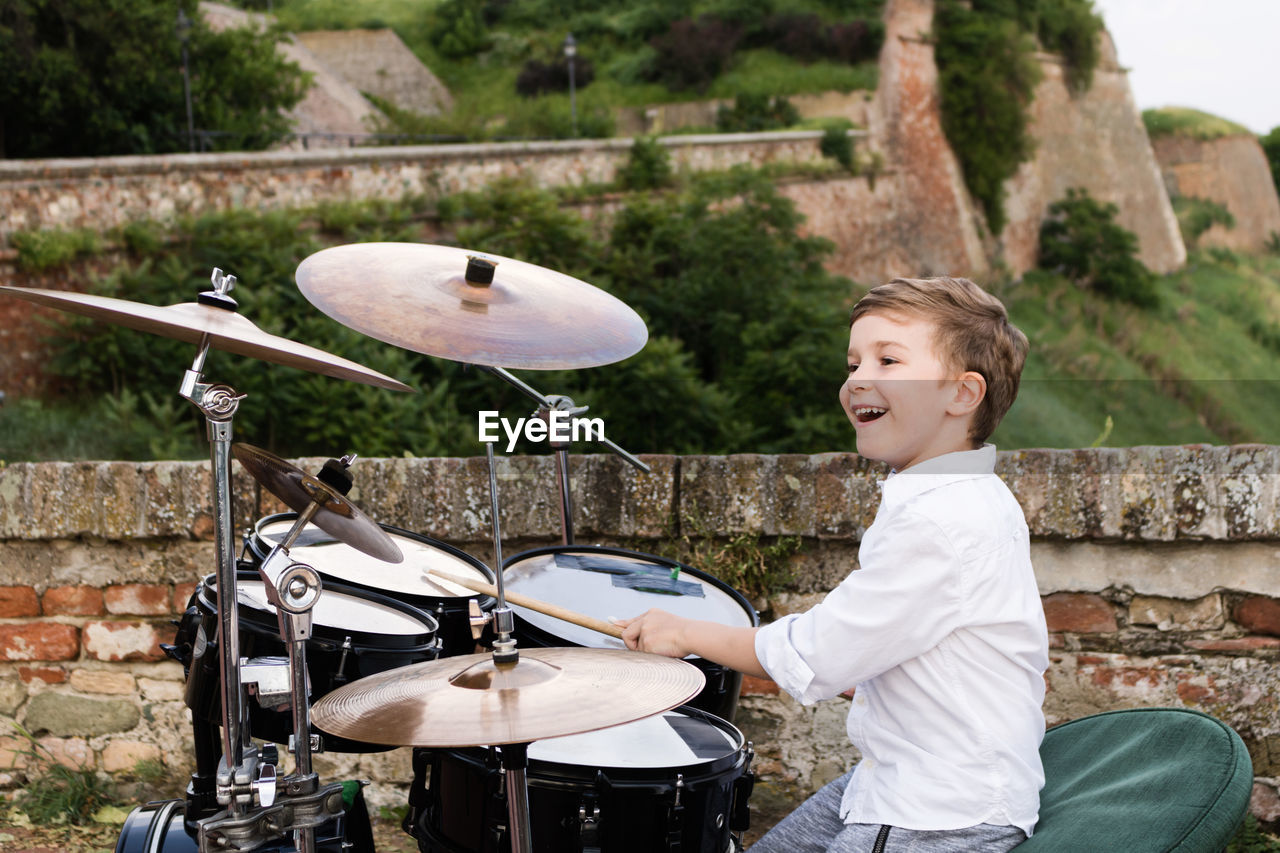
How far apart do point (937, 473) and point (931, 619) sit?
9.7 inches

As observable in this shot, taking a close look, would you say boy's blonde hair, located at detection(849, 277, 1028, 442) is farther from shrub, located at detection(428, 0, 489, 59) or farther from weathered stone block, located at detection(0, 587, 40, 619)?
shrub, located at detection(428, 0, 489, 59)

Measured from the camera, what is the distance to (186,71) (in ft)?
60.7

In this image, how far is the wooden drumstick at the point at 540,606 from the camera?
193cm

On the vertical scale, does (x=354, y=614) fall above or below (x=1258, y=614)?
above

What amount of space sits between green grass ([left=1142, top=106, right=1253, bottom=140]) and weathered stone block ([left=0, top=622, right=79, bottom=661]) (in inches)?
1867

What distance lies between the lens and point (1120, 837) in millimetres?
1521

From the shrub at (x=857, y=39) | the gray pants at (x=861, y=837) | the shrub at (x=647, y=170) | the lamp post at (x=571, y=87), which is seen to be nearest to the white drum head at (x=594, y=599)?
the gray pants at (x=861, y=837)

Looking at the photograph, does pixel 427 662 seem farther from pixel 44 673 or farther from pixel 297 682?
pixel 44 673

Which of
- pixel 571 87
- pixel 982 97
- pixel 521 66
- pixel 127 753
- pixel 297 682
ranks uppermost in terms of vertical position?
pixel 521 66

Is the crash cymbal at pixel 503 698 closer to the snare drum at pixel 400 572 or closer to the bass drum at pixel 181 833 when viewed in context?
the snare drum at pixel 400 572

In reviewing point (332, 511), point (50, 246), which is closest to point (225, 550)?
point (332, 511)

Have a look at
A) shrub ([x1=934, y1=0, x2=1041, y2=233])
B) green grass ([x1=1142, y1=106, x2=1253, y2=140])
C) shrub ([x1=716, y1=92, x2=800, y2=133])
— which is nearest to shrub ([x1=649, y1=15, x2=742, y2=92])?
shrub ([x1=716, y1=92, x2=800, y2=133])

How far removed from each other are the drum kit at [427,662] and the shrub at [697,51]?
1179 inches

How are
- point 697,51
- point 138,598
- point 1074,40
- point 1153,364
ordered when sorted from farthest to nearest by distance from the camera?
point 1074,40
point 697,51
point 1153,364
point 138,598
